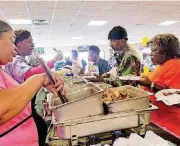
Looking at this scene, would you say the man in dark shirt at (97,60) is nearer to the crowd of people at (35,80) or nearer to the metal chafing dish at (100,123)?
the crowd of people at (35,80)

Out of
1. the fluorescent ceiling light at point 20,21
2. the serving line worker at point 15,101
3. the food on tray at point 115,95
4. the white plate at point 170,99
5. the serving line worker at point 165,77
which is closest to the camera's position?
the serving line worker at point 15,101

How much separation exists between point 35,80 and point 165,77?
133 cm

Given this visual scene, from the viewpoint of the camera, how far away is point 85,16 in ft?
22.0

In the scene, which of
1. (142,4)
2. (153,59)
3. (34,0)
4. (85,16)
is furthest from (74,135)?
(85,16)

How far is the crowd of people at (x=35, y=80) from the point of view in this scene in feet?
2.85

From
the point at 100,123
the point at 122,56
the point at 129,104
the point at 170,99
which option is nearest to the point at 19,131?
the point at 100,123

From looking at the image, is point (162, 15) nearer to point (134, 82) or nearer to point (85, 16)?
point (85, 16)

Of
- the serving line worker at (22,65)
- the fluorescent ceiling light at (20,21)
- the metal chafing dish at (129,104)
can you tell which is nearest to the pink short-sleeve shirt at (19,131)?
the metal chafing dish at (129,104)

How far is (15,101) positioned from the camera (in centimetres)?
84

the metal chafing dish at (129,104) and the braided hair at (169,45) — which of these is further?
the braided hair at (169,45)

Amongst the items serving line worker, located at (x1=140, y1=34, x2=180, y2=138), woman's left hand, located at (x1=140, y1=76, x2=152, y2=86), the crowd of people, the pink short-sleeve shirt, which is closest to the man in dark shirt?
the crowd of people

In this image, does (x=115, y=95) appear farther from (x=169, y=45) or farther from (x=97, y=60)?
(x=97, y=60)

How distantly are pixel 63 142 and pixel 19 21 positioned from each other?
21.7 ft

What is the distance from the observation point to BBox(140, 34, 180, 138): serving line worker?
1834 millimetres
